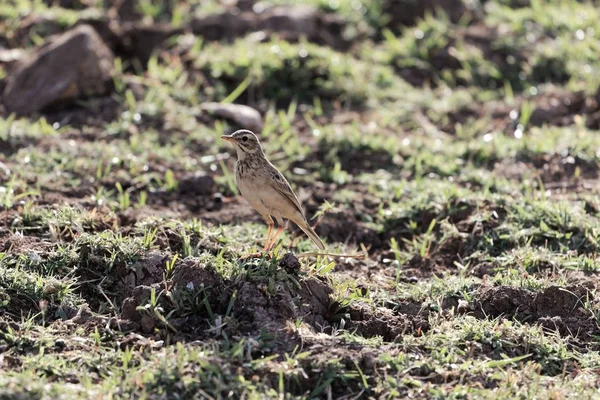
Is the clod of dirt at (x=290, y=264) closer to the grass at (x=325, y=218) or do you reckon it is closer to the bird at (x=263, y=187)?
the grass at (x=325, y=218)

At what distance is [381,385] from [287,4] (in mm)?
8721

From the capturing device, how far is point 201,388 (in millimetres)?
5164

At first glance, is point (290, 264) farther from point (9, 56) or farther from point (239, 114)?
point (9, 56)

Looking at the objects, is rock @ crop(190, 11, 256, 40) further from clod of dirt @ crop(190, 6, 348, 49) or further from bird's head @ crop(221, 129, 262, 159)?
bird's head @ crop(221, 129, 262, 159)

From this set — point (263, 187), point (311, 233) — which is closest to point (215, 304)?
point (263, 187)

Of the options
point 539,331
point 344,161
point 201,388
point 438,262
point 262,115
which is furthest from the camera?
point 262,115

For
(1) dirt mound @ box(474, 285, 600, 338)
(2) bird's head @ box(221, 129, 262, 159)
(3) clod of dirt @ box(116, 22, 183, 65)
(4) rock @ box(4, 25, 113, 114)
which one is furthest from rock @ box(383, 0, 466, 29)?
(1) dirt mound @ box(474, 285, 600, 338)

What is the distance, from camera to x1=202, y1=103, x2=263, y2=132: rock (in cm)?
1032

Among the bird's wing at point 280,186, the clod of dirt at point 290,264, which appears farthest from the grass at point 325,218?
the bird's wing at point 280,186

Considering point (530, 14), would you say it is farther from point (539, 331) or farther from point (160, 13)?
point (539, 331)

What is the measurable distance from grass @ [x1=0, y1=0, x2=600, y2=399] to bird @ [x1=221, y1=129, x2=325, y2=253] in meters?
0.42

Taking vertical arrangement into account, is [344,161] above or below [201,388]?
below

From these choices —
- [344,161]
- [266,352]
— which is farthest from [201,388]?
[344,161]

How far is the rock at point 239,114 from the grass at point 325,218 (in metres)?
0.09
